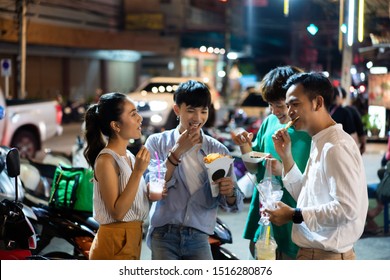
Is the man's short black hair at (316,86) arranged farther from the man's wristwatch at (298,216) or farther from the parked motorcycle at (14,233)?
the parked motorcycle at (14,233)

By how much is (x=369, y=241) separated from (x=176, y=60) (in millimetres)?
30340

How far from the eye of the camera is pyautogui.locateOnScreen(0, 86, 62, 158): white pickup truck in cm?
1134

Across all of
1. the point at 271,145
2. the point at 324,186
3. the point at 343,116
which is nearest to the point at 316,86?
A: the point at 324,186

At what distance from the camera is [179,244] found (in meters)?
3.36

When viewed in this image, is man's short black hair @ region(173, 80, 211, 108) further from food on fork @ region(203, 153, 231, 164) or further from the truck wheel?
the truck wheel

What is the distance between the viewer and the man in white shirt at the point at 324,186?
8.96ft

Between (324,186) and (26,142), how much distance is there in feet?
32.4

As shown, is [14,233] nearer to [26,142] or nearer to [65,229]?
[65,229]

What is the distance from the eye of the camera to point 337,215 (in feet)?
8.92

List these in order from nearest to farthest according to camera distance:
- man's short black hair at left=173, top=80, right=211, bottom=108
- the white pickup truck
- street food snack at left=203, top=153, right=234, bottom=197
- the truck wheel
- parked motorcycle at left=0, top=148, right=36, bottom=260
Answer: street food snack at left=203, top=153, right=234, bottom=197 → man's short black hair at left=173, top=80, right=211, bottom=108 → parked motorcycle at left=0, top=148, right=36, bottom=260 → the white pickup truck → the truck wheel

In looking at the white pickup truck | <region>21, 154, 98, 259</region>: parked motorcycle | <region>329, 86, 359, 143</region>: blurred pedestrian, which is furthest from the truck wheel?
<region>21, 154, 98, 259</region>: parked motorcycle

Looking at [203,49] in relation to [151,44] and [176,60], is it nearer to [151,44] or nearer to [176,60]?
[176,60]

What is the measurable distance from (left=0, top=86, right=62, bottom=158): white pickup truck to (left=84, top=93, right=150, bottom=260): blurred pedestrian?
8033mm

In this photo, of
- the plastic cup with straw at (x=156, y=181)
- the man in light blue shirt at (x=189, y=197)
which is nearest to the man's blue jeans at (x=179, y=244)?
the man in light blue shirt at (x=189, y=197)
